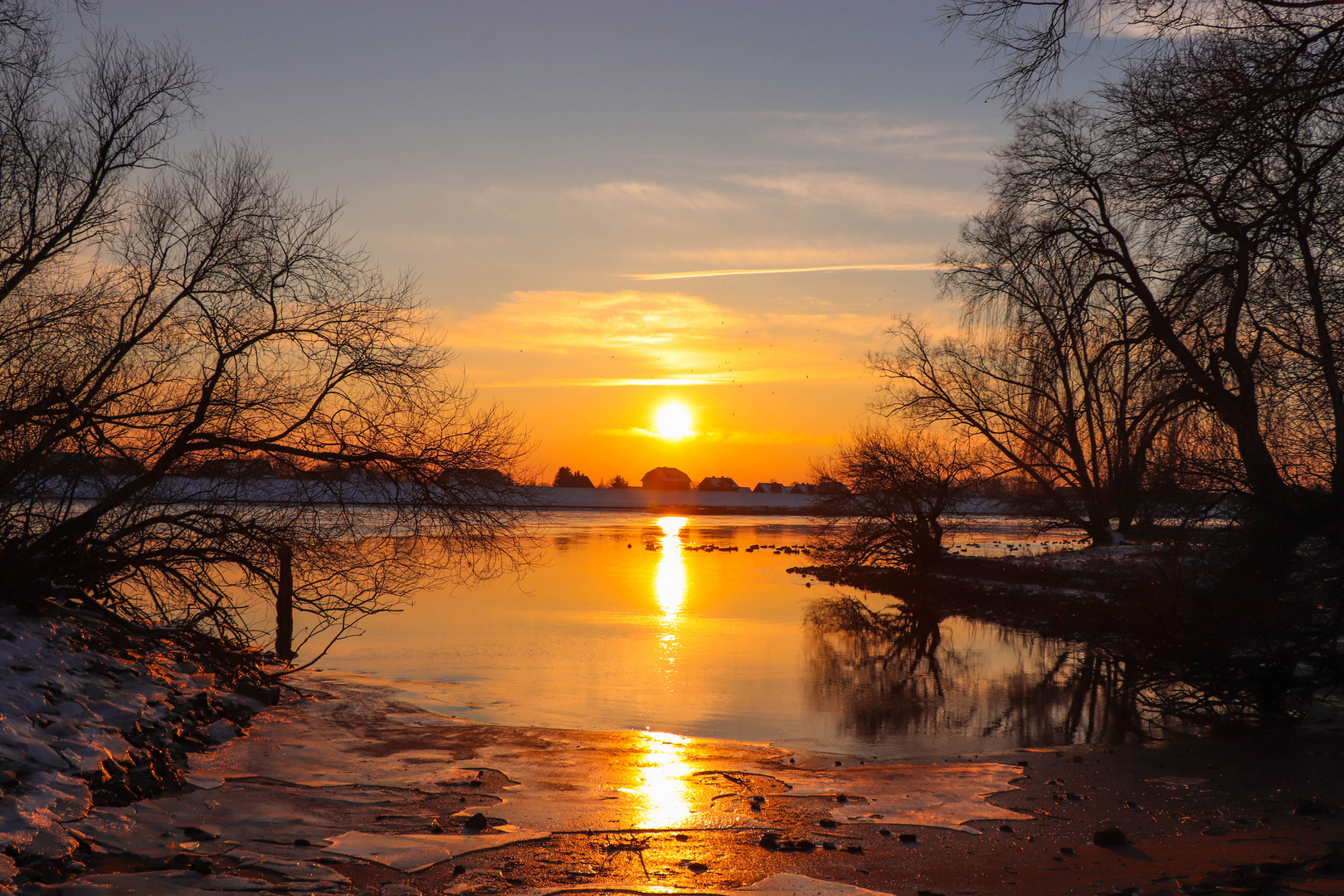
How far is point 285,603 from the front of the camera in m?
12.0

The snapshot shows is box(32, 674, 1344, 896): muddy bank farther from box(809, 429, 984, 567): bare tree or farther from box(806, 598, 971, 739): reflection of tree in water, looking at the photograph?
box(809, 429, 984, 567): bare tree

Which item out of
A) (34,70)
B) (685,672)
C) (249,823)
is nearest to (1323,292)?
(685,672)

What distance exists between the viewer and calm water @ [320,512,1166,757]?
10.5 meters

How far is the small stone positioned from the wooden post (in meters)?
8.62

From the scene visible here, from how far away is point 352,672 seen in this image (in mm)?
12914

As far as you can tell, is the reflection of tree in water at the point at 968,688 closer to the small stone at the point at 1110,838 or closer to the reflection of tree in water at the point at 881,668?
the reflection of tree in water at the point at 881,668

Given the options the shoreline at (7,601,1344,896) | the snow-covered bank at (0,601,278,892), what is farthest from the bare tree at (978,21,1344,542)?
the snow-covered bank at (0,601,278,892)

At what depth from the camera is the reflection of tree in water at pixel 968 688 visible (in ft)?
34.8

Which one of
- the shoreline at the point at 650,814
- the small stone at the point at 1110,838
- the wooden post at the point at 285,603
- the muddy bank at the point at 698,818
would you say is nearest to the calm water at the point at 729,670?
the wooden post at the point at 285,603

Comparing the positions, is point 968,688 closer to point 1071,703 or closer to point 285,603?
point 1071,703

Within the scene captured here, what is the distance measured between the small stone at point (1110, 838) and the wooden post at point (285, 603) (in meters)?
8.62

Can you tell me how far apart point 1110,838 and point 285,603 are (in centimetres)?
1007

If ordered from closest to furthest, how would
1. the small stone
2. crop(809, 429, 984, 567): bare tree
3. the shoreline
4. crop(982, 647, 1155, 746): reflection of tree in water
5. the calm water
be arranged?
1. the shoreline
2. the small stone
3. crop(982, 647, 1155, 746): reflection of tree in water
4. the calm water
5. crop(809, 429, 984, 567): bare tree

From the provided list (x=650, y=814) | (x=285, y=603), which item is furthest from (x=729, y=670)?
(x=650, y=814)
